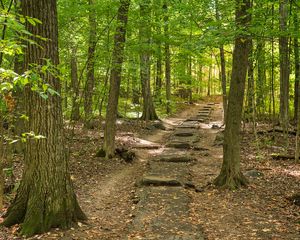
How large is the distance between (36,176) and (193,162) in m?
7.18

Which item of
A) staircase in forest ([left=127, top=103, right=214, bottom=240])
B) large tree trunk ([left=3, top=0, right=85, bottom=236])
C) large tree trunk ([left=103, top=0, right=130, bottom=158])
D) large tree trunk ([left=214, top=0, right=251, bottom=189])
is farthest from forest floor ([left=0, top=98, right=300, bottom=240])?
large tree trunk ([left=103, top=0, right=130, bottom=158])

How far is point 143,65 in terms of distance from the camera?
16125mm

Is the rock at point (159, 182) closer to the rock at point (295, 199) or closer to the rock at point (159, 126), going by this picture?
the rock at point (295, 199)

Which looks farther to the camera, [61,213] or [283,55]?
[283,55]

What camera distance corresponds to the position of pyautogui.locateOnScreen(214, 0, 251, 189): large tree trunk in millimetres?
8688

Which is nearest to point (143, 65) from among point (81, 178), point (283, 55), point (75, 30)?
point (75, 30)

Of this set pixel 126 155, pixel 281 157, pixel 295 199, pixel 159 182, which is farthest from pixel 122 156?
pixel 295 199

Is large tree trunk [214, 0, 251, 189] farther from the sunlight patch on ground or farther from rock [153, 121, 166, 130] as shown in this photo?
rock [153, 121, 166, 130]

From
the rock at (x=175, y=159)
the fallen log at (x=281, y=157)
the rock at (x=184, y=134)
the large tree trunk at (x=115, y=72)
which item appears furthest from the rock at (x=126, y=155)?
the fallen log at (x=281, y=157)

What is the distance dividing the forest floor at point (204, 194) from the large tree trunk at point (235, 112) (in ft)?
1.33

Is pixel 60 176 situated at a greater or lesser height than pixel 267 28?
lesser

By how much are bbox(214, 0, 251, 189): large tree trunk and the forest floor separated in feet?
1.33

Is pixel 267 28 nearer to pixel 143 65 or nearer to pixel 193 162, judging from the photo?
pixel 193 162

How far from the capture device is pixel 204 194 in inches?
344
